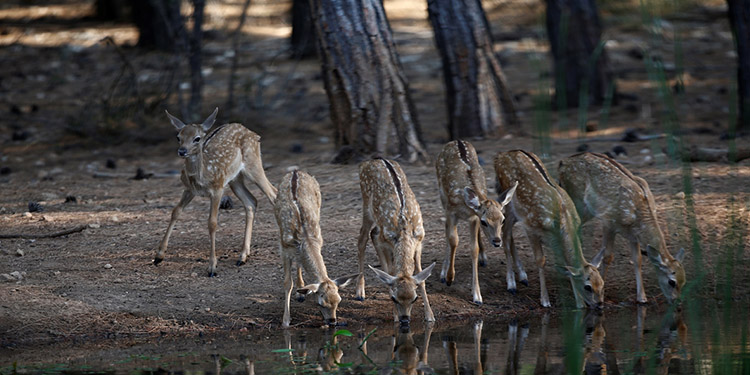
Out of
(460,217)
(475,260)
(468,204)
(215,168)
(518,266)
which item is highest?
(215,168)

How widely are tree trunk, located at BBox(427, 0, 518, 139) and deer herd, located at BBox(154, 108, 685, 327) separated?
4381 millimetres

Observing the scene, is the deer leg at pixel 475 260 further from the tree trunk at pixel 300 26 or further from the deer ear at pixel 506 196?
the tree trunk at pixel 300 26

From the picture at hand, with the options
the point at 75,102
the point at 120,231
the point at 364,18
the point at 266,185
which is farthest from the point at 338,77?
the point at 75,102

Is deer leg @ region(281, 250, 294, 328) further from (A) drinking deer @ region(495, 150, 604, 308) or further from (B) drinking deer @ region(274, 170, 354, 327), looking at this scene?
(A) drinking deer @ region(495, 150, 604, 308)

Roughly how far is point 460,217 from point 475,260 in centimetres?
50

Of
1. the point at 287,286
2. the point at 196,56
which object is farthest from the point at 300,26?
the point at 287,286

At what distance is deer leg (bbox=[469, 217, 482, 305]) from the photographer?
8.51m

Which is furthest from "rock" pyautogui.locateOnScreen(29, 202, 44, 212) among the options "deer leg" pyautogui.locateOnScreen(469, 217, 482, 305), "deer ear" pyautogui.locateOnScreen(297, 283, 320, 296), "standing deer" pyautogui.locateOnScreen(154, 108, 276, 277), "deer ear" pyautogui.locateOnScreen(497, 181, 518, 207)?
"deer ear" pyautogui.locateOnScreen(497, 181, 518, 207)

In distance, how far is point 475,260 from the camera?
28.0 feet

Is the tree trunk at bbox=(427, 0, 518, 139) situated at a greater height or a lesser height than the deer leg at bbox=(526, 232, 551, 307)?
greater

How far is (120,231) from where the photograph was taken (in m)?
10.2

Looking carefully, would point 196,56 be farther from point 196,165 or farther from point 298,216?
point 298,216

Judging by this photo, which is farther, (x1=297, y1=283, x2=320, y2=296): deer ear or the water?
(x1=297, y1=283, x2=320, y2=296): deer ear

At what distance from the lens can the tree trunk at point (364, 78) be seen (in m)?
12.1
